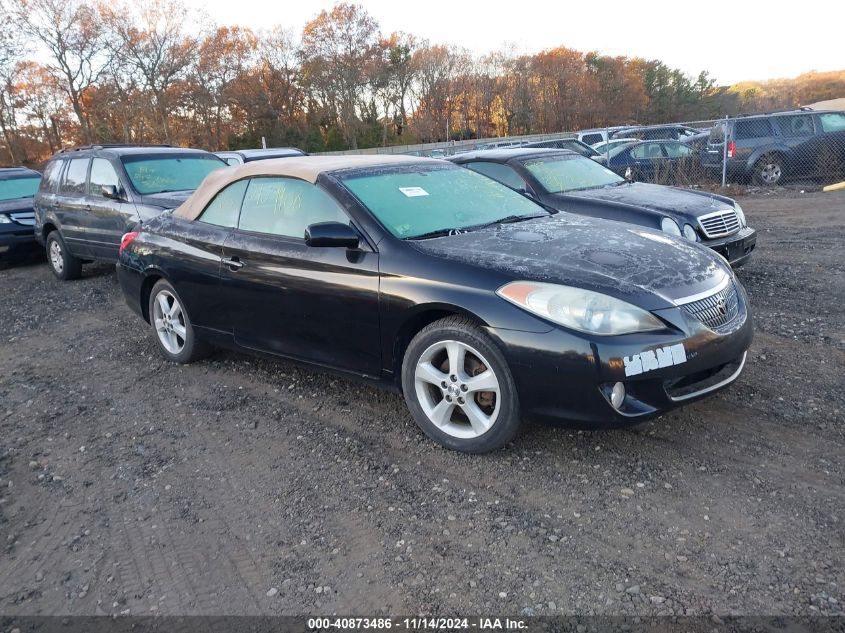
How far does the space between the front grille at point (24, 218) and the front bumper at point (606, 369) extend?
1037 centimetres

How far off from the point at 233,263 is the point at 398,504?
2171mm

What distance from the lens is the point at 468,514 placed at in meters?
3.01

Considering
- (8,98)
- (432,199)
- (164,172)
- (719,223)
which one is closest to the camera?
(432,199)

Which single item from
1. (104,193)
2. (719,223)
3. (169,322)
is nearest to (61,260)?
(104,193)

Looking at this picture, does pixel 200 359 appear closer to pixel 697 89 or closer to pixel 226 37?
pixel 226 37

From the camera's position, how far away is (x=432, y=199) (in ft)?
14.0

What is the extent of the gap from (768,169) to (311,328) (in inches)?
527

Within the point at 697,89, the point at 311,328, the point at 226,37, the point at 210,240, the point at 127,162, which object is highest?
the point at 226,37

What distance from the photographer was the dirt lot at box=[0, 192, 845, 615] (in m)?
2.51

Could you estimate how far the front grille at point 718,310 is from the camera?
3.33 meters

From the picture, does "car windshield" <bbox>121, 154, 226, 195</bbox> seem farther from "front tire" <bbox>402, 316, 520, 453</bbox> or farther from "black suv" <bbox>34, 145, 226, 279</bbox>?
"front tire" <bbox>402, 316, 520, 453</bbox>

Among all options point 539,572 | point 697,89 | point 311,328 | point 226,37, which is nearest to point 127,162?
point 311,328

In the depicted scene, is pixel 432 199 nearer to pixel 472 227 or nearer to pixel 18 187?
pixel 472 227

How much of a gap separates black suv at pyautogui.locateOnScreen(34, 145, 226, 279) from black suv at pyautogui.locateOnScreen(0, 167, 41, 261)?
1551mm
